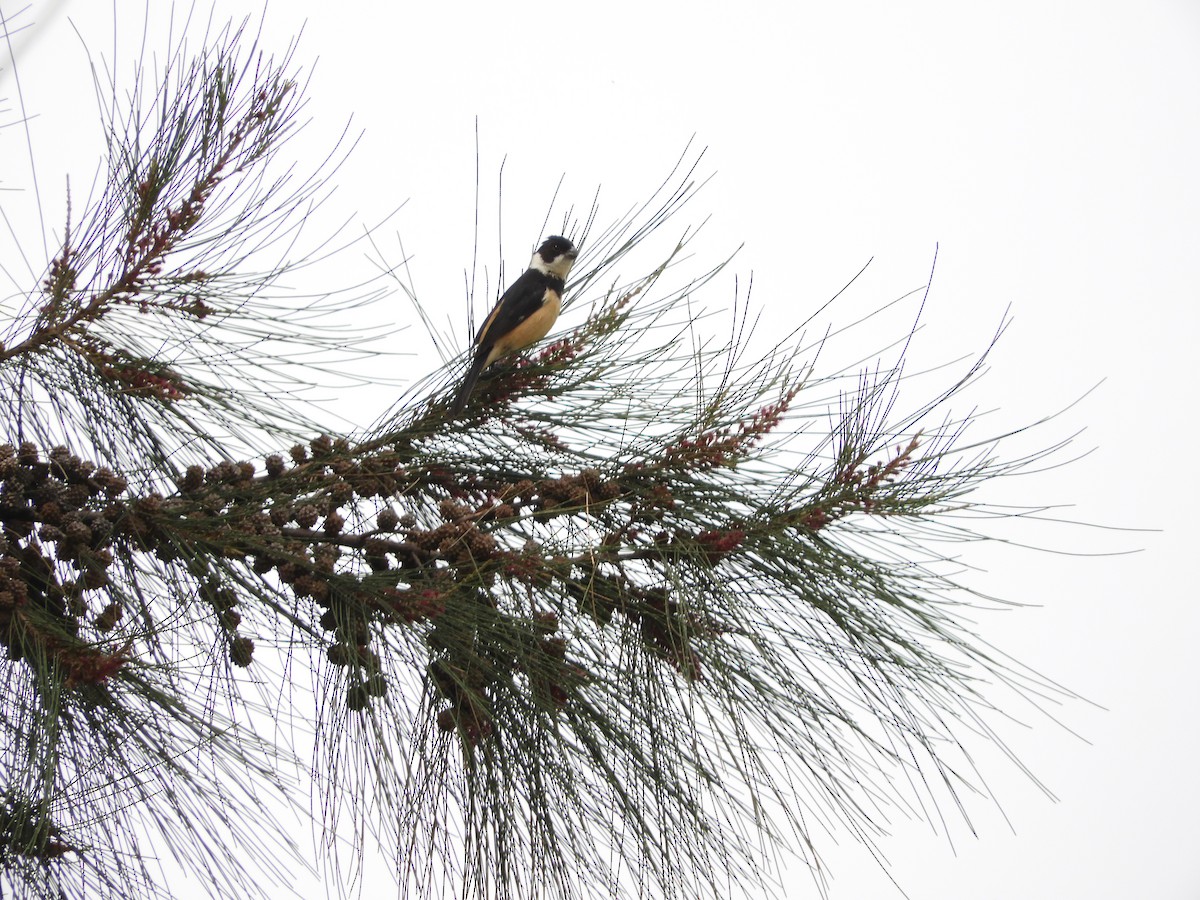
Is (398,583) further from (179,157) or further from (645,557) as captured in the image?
(179,157)

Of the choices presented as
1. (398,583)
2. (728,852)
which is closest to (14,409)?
(398,583)

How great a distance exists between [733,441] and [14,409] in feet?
2.26

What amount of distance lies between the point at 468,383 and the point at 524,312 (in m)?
0.11

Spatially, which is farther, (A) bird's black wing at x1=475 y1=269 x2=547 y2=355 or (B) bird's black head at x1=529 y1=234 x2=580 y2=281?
(B) bird's black head at x1=529 y1=234 x2=580 y2=281

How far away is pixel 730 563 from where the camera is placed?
93cm

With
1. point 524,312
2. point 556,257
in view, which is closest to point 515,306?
point 524,312

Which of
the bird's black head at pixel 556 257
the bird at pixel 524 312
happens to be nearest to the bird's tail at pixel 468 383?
the bird at pixel 524 312

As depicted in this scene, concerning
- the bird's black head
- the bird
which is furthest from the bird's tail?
the bird's black head

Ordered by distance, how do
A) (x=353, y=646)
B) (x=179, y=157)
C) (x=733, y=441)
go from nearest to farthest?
(x=353, y=646) → (x=733, y=441) → (x=179, y=157)

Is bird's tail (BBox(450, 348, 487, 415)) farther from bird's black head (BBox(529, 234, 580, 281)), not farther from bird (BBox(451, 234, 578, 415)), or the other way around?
bird's black head (BBox(529, 234, 580, 281))

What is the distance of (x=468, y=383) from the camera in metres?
1.12

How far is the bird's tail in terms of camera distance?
111 cm

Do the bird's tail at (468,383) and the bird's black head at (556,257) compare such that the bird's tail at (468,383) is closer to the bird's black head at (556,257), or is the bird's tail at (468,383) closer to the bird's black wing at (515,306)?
the bird's black wing at (515,306)

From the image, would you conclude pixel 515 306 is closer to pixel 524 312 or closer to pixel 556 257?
pixel 524 312
